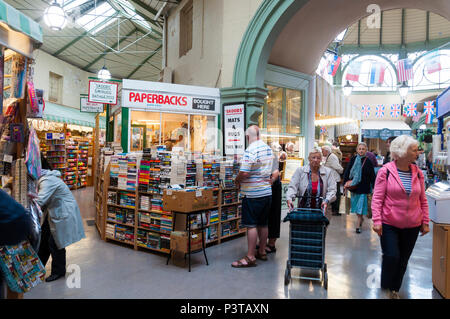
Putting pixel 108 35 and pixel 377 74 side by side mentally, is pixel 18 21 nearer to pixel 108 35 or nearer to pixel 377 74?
pixel 108 35

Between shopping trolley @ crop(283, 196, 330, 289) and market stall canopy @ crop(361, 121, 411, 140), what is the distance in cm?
1849

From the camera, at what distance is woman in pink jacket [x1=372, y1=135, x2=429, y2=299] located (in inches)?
131

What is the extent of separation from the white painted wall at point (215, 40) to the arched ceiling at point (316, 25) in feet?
4.94

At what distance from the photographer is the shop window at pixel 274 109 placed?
9.27 meters

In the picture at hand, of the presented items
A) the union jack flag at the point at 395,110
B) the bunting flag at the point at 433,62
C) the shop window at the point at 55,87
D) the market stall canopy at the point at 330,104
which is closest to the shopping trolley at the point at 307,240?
the market stall canopy at the point at 330,104

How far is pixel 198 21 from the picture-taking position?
9602 mm

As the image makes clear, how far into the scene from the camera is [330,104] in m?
11.5

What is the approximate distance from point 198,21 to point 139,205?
257 inches

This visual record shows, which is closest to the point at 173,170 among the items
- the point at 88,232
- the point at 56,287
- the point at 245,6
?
the point at 56,287

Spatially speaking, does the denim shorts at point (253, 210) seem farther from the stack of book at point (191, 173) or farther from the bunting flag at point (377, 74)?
the bunting flag at point (377, 74)

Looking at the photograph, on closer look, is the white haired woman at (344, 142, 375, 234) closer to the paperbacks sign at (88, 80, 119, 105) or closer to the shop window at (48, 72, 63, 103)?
the paperbacks sign at (88, 80, 119, 105)

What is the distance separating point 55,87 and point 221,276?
15.8 metres

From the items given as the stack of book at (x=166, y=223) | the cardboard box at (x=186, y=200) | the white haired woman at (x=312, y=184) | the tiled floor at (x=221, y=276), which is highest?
the white haired woman at (x=312, y=184)

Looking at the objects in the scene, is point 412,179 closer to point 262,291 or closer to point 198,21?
point 262,291
